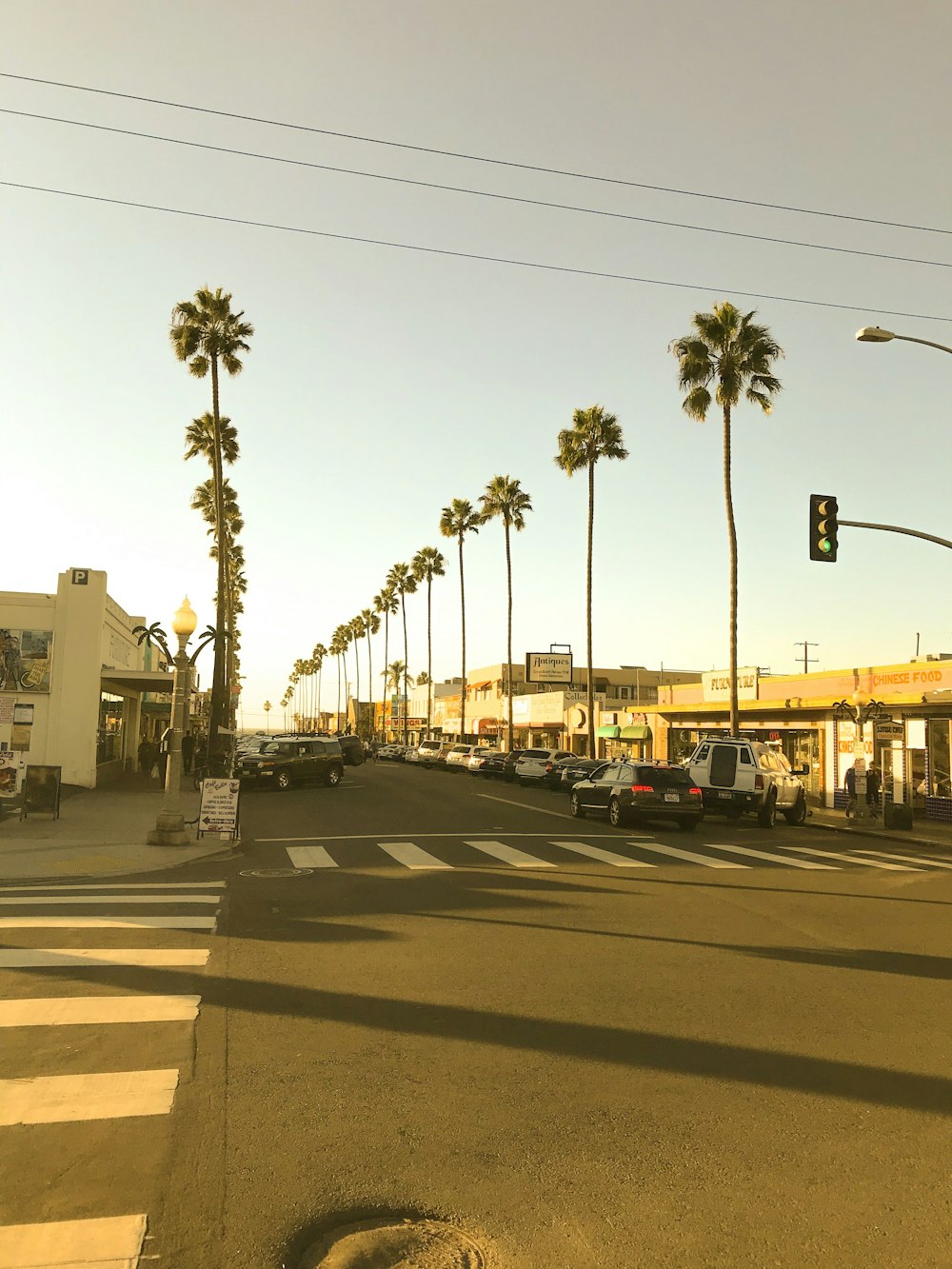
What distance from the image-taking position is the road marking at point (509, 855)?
52.9ft

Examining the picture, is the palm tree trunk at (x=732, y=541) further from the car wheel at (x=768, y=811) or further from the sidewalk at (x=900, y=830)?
the car wheel at (x=768, y=811)

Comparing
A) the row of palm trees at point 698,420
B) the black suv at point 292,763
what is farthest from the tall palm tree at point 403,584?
the black suv at point 292,763

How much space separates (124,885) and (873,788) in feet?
73.5

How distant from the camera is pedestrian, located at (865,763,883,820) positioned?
28898 mm

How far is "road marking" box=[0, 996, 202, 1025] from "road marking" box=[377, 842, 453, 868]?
819 centimetres

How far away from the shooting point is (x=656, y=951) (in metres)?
9.68

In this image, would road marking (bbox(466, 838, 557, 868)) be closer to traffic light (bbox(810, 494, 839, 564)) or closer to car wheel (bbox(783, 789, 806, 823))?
traffic light (bbox(810, 494, 839, 564))

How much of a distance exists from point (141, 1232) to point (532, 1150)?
72.2 inches

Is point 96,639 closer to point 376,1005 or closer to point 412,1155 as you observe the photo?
point 376,1005

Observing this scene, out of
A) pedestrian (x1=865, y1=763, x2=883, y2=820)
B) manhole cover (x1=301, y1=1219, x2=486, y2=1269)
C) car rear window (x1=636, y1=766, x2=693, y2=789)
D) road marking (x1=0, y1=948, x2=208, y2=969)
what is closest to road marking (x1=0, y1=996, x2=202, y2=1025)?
road marking (x1=0, y1=948, x2=208, y2=969)

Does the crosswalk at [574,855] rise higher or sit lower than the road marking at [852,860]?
higher

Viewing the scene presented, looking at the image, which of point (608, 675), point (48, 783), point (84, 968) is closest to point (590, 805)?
point (48, 783)

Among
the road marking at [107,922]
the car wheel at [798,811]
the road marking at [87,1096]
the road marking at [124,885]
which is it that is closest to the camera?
the road marking at [87,1096]

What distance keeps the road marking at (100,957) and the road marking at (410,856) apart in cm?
668
